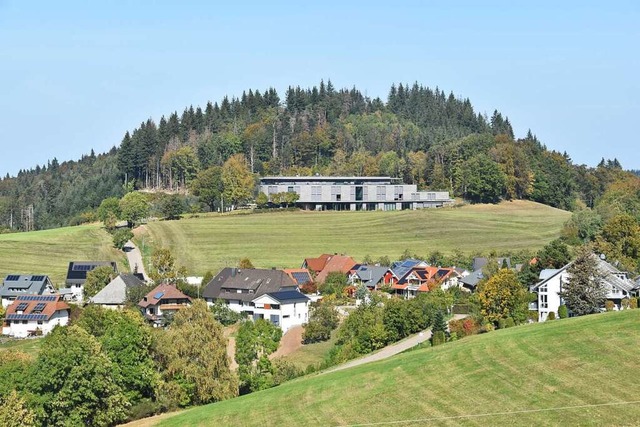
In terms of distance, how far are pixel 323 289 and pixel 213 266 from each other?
17.2m

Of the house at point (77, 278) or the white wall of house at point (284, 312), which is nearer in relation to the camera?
the white wall of house at point (284, 312)

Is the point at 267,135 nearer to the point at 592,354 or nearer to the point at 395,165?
the point at 395,165

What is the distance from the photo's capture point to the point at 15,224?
159 meters

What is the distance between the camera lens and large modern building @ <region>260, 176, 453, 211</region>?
13000cm

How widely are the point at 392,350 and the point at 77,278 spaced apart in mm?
45052

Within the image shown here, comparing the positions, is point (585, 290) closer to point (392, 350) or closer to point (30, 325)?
point (392, 350)

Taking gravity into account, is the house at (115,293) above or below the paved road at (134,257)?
below

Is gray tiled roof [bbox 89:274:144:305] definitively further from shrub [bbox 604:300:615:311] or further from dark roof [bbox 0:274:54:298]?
shrub [bbox 604:300:615:311]

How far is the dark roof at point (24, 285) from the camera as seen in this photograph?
8131 cm

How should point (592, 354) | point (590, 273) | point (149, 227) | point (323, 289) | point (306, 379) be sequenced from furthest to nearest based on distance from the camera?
1. point (149, 227)
2. point (323, 289)
3. point (590, 273)
4. point (306, 379)
5. point (592, 354)

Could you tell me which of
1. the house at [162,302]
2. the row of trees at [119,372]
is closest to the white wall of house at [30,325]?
the house at [162,302]

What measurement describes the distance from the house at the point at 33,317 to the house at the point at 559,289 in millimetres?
36781

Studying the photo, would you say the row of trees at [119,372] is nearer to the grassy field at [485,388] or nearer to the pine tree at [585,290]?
the grassy field at [485,388]

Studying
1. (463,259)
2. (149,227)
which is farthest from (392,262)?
(149,227)
